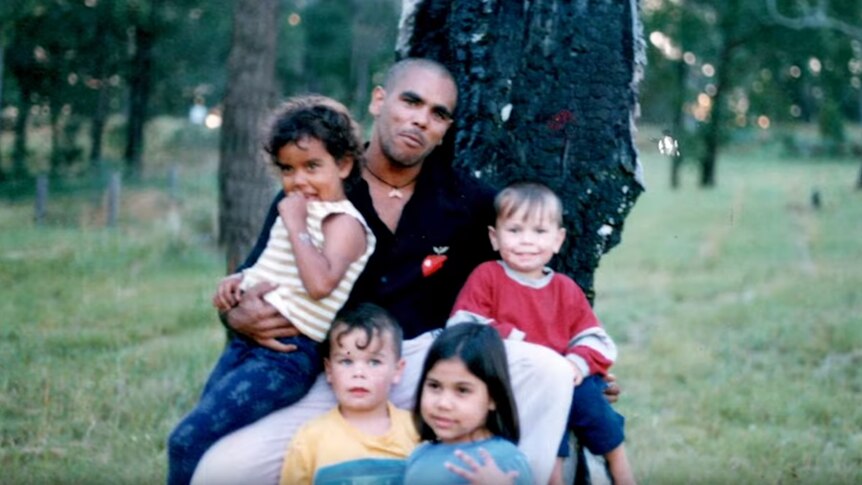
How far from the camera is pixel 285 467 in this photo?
2.96 metres

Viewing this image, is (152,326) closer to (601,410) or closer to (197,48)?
(601,410)

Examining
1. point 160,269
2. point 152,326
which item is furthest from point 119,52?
point 152,326

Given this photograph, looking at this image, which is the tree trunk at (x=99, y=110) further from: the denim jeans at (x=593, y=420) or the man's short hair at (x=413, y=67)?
the denim jeans at (x=593, y=420)

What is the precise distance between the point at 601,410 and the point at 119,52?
24.4 m

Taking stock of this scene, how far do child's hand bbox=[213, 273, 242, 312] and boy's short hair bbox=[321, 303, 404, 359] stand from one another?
1.14 ft

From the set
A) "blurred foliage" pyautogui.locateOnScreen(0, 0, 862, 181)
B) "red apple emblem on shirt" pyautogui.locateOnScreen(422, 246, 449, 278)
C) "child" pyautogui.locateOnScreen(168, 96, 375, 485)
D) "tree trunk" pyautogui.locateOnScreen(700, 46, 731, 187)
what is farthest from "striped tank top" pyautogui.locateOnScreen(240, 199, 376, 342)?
"tree trunk" pyautogui.locateOnScreen(700, 46, 731, 187)

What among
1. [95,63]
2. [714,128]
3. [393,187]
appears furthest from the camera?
[714,128]

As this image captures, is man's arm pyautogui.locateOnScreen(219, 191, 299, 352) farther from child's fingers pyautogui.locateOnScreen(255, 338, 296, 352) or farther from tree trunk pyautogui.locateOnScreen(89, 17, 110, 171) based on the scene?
tree trunk pyautogui.locateOnScreen(89, 17, 110, 171)

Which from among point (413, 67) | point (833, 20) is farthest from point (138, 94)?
point (413, 67)

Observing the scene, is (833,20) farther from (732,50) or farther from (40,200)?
(40,200)

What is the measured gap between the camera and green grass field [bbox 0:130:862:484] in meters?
5.04

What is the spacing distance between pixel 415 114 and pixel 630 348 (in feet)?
17.4

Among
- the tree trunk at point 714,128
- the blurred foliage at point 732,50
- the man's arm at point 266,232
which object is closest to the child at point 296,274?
the man's arm at point 266,232

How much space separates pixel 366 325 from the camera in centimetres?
308
